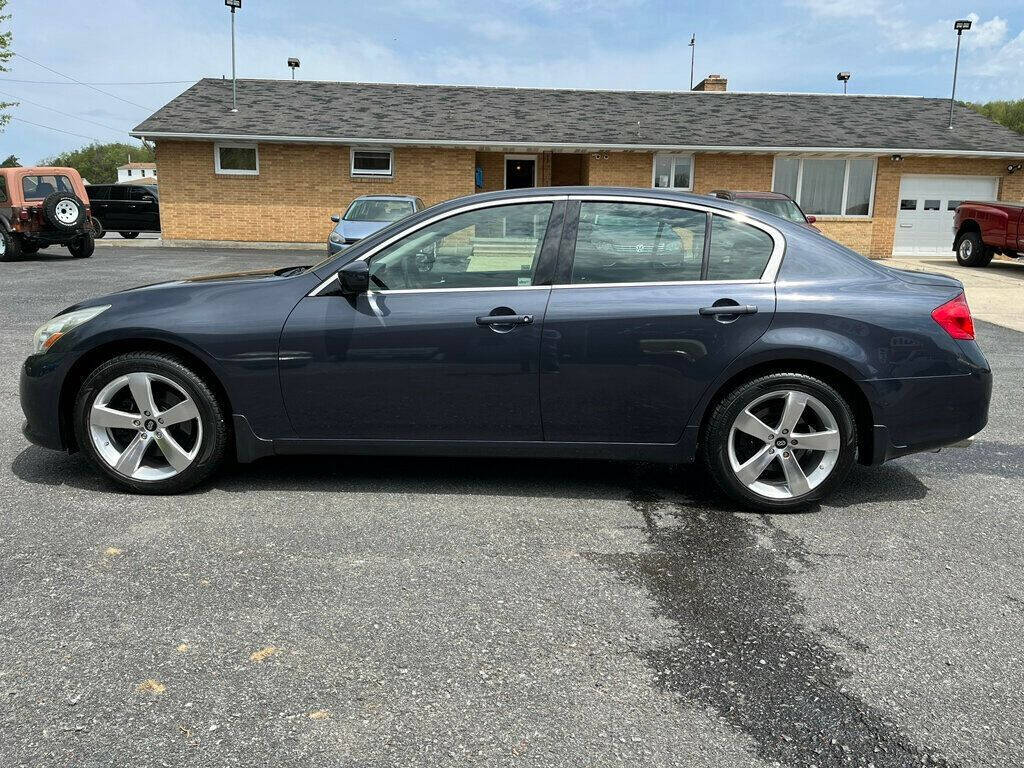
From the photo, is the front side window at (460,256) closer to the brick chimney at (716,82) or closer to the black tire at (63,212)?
the black tire at (63,212)

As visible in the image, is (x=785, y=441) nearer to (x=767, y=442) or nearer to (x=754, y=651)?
(x=767, y=442)

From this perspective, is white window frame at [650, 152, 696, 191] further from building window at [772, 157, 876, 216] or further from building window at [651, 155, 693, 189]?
building window at [772, 157, 876, 216]

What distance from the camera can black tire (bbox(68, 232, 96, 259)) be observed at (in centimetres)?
1797

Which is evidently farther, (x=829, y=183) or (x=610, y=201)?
(x=829, y=183)

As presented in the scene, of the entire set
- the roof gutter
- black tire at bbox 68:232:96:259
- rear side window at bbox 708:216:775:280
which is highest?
the roof gutter

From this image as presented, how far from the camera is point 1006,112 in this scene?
6050 cm

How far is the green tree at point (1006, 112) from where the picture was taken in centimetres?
5872

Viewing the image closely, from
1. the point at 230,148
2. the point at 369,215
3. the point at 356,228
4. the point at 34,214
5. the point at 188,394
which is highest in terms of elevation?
the point at 230,148

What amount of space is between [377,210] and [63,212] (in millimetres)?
6552

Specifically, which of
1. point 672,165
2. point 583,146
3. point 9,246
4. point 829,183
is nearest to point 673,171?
point 672,165

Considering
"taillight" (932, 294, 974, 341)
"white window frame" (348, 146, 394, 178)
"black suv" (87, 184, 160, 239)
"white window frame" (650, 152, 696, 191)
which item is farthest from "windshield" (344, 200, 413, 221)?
"black suv" (87, 184, 160, 239)

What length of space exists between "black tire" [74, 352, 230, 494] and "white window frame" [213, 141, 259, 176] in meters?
20.3

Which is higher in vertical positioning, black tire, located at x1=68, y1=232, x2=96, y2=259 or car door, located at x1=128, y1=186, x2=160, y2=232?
car door, located at x1=128, y1=186, x2=160, y2=232

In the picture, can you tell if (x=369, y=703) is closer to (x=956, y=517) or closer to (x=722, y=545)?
(x=722, y=545)
